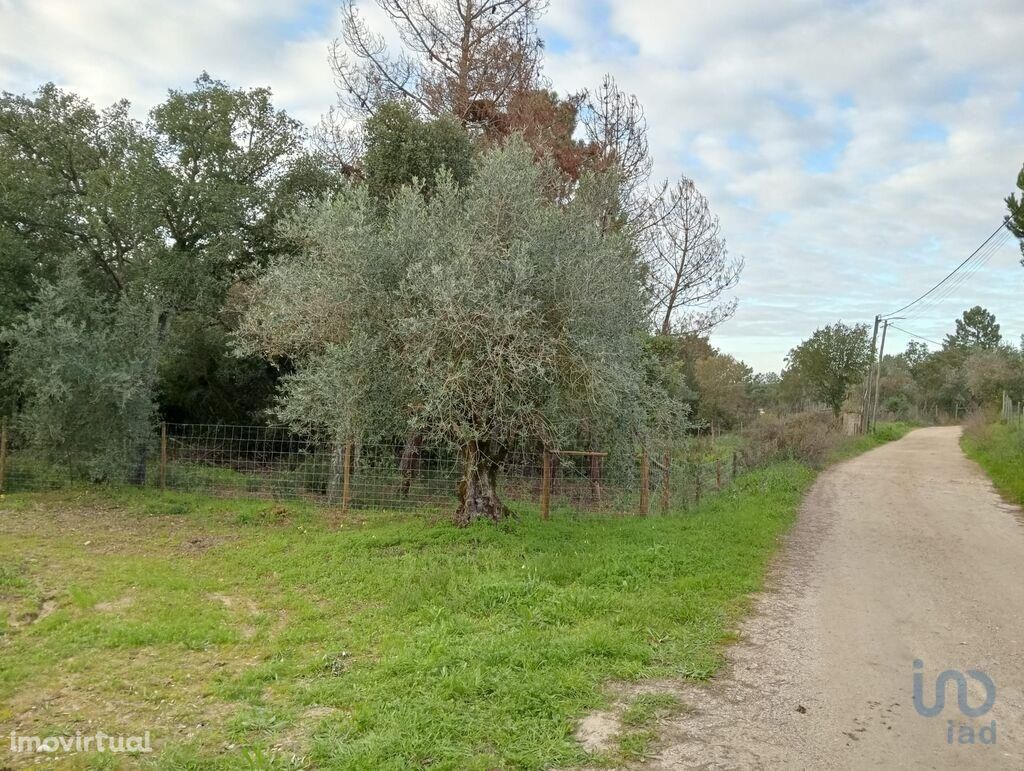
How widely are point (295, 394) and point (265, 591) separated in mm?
2509

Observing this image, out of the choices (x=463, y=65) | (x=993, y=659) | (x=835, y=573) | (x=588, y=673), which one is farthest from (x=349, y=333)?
(x=463, y=65)

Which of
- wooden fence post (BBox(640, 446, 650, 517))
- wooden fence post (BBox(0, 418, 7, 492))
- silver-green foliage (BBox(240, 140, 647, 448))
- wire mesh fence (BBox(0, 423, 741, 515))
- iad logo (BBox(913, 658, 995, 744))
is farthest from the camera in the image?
wooden fence post (BBox(0, 418, 7, 492))

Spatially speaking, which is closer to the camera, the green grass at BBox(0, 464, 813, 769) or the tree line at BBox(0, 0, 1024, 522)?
the green grass at BBox(0, 464, 813, 769)

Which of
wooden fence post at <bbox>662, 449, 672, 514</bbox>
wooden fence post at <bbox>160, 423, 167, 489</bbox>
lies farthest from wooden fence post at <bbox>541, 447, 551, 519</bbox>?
wooden fence post at <bbox>160, 423, 167, 489</bbox>

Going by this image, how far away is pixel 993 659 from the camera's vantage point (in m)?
4.88

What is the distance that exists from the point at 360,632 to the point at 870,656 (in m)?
3.85

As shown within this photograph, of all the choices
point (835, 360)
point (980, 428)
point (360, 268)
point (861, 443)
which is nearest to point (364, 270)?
point (360, 268)

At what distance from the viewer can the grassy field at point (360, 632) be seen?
150 inches

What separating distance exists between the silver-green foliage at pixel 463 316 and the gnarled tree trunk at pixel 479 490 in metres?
0.32

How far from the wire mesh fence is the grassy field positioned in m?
1.00

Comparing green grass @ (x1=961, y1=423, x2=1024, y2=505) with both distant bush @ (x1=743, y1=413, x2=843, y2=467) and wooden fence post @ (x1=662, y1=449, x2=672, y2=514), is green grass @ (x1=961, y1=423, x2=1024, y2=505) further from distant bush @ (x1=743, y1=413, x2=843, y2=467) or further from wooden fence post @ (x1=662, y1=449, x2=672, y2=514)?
wooden fence post @ (x1=662, y1=449, x2=672, y2=514)

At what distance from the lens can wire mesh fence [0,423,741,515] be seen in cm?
1077

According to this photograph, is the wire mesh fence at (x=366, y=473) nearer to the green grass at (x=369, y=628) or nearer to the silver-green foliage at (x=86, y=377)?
the silver-green foliage at (x=86, y=377)

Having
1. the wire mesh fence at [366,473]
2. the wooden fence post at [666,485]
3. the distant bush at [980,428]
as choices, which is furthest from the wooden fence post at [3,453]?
the distant bush at [980,428]
